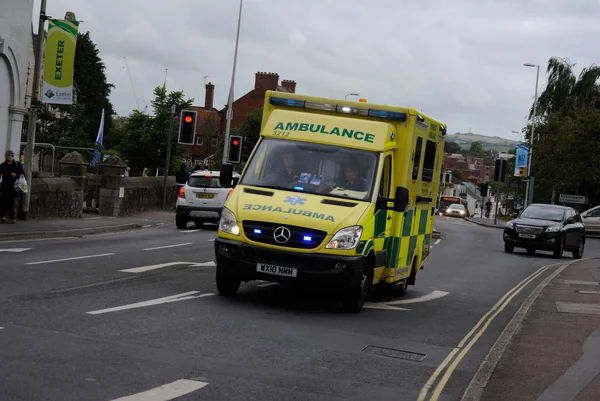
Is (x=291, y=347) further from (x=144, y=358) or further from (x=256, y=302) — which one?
(x=256, y=302)

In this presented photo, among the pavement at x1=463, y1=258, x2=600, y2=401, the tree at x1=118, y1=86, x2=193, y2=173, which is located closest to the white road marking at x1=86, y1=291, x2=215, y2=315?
the pavement at x1=463, y1=258, x2=600, y2=401

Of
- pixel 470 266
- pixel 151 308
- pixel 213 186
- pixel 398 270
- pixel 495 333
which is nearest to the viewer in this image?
pixel 151 308

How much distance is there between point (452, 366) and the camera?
8992 mm

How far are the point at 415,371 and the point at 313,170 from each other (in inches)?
167

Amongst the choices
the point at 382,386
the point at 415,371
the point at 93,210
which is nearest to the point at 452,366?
the point at 415,371

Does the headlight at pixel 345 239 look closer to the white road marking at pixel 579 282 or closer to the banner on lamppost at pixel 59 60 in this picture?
the white road marking at pixel 579 282

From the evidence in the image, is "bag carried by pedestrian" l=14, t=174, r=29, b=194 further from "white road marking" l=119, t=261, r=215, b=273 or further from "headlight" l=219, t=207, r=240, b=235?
"headlight" l=219, t=207, r=240, b=235

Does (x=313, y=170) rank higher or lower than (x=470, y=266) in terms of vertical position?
higher

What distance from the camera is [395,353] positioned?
9430mm

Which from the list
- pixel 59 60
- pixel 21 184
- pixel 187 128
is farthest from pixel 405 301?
pixel 187 128

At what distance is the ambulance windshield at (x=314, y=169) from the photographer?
1212 cm

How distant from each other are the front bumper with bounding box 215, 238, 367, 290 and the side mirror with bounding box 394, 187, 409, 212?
34.9 inches

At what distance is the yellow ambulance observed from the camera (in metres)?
11.2

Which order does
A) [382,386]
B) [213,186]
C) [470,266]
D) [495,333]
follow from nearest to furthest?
[382,386]
[495,333]
[470,266]
[213,186]
